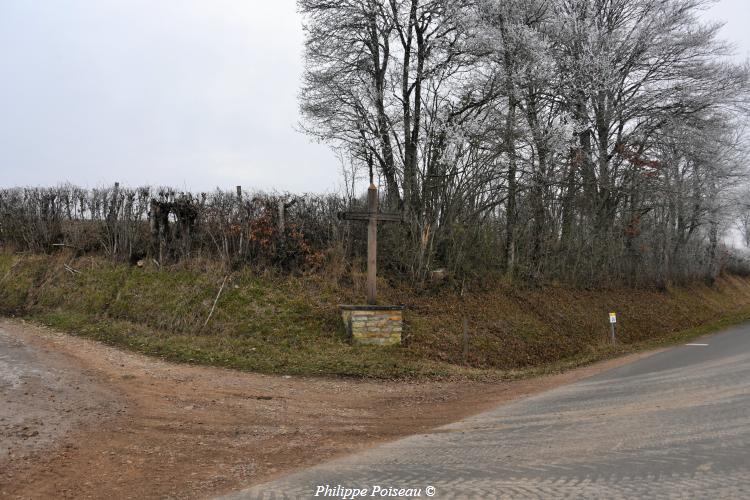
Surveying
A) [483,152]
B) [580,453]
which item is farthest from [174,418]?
[483,152]

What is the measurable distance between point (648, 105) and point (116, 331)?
21.6m

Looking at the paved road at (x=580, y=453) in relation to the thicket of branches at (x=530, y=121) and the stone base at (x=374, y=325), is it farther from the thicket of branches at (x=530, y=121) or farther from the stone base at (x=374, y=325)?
the thicket of branches at (x=530, y=121)

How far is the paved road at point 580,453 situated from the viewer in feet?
15.6

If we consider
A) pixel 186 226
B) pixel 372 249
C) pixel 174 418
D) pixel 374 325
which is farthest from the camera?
pixel 186 226

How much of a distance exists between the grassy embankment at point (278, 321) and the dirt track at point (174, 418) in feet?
3.42

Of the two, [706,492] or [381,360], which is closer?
[706,492]

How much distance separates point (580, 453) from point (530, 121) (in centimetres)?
1592

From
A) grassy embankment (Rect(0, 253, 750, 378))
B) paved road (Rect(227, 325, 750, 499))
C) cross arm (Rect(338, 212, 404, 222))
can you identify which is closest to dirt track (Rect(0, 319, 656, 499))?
paved road (Rect(227, 325, 750, 499))

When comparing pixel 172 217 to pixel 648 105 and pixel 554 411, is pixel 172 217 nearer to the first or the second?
pixel 554 411

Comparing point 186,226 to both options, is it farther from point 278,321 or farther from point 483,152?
point 483,152

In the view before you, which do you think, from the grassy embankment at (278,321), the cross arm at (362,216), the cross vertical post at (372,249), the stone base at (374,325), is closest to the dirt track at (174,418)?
the grassy embankment at (278,321)

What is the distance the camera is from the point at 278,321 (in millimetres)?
13703

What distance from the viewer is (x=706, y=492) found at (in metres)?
4.39

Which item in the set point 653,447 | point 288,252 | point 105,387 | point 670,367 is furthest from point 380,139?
point 653,447
